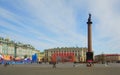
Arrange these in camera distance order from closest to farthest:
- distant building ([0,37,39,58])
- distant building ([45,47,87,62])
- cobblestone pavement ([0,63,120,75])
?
cobblestone pavement ([0,63,120,75]) → distant building ([0,37,39,58]) → distant building ([45,47,87,62])

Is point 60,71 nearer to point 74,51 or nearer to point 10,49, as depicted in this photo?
point 10,49

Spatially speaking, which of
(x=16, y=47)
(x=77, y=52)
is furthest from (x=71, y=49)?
(x=16, y=47)

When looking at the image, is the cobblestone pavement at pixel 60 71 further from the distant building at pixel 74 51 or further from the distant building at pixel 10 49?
the distant building at pixel 74 51

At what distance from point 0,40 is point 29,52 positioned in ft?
136

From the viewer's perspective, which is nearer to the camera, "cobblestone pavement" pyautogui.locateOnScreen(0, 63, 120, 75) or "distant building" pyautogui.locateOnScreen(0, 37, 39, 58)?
"cobblestone pavement" pyautogui.locateOnScreen(0, 63, 120, 75)

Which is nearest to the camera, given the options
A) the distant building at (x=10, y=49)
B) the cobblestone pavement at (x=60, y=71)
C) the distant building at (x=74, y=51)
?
the cobblestone pavement at (x=60, y=71)

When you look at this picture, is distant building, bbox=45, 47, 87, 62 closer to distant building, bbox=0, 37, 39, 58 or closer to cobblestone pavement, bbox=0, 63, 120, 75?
distant building, bbox=0, 37, 39, 58

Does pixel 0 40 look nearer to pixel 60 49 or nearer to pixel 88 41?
pixel 88 41

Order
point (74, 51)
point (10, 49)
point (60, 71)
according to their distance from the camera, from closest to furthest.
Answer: point (60, 71), point (10, 49), point (74, 51)

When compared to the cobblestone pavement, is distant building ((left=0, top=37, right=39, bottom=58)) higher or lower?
higher

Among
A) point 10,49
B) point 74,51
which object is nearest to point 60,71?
point 10,49

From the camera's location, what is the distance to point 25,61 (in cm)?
10138

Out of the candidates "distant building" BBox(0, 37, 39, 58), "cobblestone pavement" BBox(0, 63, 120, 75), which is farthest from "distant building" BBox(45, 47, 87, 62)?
"cobblestone pavement" BBox(0, 63, 120, 75)

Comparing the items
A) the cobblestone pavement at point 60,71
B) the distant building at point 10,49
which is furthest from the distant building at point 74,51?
the cobblestone pavement at point 60,71
